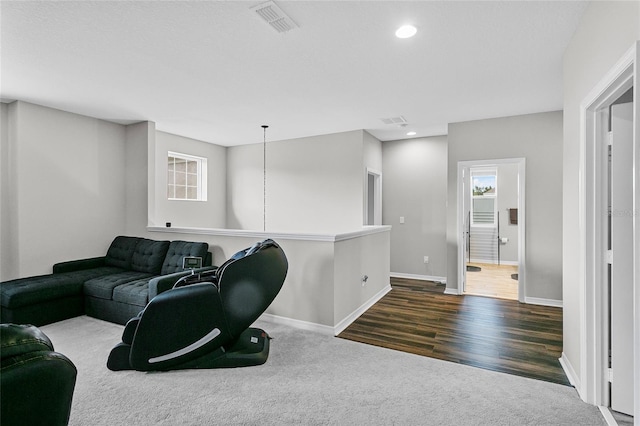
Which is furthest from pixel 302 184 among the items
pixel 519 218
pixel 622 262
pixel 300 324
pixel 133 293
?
pixel 622 262

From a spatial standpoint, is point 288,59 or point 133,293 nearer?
point 288,59

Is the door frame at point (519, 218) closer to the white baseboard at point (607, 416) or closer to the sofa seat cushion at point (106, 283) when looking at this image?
the white baseboard at point (607, 416)

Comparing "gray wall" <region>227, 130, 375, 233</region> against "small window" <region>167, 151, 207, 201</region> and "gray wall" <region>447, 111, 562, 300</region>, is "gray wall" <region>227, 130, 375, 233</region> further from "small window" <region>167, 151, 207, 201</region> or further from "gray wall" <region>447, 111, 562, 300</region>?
"gray wall" <region>447, 111, 562, 300</region>

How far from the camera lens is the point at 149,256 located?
4180mm

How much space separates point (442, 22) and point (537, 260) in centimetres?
364

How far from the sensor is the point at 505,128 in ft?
15.0

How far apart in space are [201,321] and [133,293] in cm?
150

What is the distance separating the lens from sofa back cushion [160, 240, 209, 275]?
3945mm

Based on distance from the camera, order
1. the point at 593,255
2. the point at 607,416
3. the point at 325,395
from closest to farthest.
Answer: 1. the point at 607,416
2. the point at 593,255
3. the point at 325,395

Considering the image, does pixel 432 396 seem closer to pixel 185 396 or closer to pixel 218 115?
pixel 185 396

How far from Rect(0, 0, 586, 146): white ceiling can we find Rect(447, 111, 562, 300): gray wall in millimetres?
240

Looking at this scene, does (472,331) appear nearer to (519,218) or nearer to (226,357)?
(519,218)

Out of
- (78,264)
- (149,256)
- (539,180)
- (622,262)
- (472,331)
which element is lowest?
(472,331)

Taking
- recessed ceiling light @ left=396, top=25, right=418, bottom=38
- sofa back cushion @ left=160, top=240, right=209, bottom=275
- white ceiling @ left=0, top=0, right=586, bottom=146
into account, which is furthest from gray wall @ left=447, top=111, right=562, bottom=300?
sofa back cushion @ left=160, top=240, right=209, bottom=275
